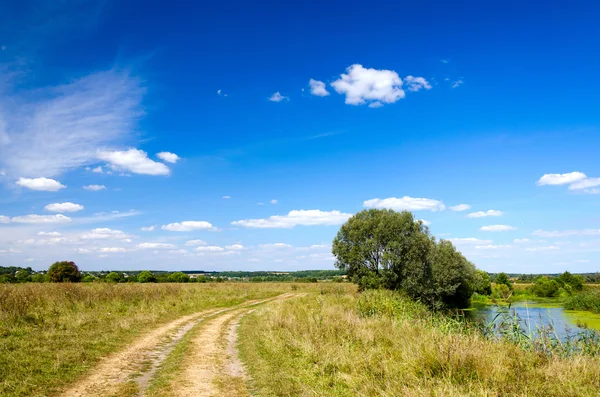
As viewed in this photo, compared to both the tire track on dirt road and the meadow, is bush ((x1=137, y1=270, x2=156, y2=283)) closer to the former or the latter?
the meadow

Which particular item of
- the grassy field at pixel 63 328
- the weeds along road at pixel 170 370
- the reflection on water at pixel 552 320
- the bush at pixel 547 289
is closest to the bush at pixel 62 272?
the grassy field at pixel 63 328

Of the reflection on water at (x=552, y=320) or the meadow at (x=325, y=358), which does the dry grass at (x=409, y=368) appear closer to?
the meadow at (x=325, y=358)

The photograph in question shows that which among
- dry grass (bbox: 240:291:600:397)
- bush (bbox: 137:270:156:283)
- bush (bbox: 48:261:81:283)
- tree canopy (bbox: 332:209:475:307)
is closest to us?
dry grass (bbox: 240:291:600:397)

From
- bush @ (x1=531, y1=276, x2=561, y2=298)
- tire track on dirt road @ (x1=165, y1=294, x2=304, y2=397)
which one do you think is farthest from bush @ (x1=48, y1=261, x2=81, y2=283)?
bush @ (x1=531, y1=276, x2=561, y2=298)

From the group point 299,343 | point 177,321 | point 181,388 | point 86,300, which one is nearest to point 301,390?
point 181,388

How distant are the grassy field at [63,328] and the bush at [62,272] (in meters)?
42.1

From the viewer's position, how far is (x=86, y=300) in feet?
71.5

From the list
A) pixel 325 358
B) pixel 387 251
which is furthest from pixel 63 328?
pixel 387 251

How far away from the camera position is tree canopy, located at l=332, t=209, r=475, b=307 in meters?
40.4

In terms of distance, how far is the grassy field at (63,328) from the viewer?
8.85 metres

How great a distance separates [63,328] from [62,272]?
5496cm

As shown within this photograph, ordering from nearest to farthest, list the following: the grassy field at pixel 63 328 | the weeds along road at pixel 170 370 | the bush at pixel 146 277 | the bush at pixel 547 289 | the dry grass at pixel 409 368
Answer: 1. the dry grass at pixel 409 368
2. the weeds along road at pixel 170 370
3. the grassy field at pixel 63 328
4. the bush at pixel 547 289
5. the bush at pixel 146 277

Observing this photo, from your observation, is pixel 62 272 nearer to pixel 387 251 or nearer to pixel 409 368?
pixel 387 251

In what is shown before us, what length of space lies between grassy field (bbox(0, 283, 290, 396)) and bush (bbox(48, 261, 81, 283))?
138 ft
